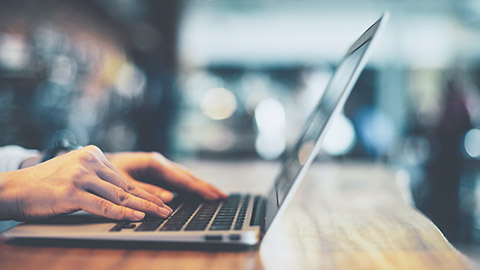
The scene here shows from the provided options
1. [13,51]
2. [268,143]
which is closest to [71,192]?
[268,143]

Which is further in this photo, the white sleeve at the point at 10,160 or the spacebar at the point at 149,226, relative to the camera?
the white sleeve at the point at 10,160

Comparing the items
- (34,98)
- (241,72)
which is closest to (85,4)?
(34,98)

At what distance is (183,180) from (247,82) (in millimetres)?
8556

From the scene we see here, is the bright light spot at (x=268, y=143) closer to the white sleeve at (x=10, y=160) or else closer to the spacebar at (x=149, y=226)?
the white sleeve at (x=10, y=160)

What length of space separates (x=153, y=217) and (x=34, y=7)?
6.33 metres

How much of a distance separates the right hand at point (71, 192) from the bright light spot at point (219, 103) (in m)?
7.07

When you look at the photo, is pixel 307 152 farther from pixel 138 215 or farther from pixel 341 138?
pixel 341 138

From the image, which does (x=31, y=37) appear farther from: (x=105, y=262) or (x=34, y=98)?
(x=105, y=262)

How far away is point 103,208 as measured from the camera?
1.97 ft

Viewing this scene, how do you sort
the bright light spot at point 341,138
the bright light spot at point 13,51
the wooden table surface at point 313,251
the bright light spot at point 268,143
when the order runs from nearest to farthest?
1. the wooden table surface at point 313,251
2. the bright light spot at point 341,138
3. the bright light spot at point 268,143
4. the bright light spot at point 13,51

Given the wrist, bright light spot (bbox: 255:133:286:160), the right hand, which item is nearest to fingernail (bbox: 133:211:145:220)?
the right hand

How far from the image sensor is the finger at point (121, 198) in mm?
607

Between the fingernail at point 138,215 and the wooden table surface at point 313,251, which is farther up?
the fingernail at point 138,215

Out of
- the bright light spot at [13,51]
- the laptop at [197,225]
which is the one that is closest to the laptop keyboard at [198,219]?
the laptop at [197,225]
